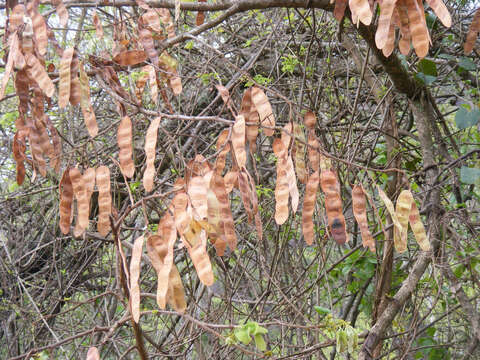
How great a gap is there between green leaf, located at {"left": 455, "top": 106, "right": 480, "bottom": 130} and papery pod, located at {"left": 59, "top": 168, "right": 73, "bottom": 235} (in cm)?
168

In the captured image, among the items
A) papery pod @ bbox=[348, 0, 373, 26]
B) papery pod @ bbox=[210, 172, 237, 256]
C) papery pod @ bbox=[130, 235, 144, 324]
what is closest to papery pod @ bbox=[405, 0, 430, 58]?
papery pod @ bbox=[348, 0, 373, 26]

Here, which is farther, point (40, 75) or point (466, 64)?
point (466, 64)

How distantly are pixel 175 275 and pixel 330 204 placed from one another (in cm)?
52

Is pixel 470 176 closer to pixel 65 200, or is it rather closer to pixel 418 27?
pixel 418 27

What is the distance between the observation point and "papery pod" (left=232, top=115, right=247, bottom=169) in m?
1.32

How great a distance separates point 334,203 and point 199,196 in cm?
43

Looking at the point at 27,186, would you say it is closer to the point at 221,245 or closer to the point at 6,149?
the point at 6,149

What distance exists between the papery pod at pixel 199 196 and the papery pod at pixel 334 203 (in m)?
0.38

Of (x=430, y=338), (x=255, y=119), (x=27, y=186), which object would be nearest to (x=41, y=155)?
(x=255, y=119)

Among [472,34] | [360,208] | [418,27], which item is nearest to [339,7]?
[418,27]

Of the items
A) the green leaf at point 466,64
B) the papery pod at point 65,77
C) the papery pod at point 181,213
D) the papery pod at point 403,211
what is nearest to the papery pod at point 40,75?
the papery pod at point 65,77

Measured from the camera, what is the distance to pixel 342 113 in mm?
3180

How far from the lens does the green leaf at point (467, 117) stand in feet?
7.60

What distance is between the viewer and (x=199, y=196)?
47.0 inches
